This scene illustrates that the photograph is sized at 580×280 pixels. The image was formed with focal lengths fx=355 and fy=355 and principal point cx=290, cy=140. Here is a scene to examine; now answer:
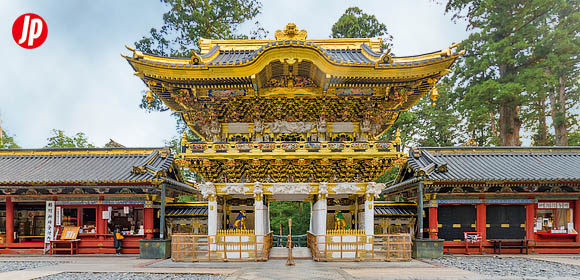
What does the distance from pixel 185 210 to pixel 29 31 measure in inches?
339

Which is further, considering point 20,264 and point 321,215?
point 20,264

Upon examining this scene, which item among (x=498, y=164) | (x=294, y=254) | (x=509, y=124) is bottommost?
(x=294, y=254)

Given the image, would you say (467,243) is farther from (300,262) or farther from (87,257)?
(87,257)

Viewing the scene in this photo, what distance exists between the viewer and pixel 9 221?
15.9m

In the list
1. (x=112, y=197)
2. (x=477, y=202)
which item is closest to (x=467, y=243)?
(x=477, y=202)

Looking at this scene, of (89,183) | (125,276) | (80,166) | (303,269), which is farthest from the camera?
(80,166)

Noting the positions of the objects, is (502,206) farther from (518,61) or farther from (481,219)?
(518,61)

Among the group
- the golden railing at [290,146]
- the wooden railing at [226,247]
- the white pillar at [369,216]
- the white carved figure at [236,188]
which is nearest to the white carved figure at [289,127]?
the golden railing at [290,146]

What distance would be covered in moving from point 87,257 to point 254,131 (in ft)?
29.0

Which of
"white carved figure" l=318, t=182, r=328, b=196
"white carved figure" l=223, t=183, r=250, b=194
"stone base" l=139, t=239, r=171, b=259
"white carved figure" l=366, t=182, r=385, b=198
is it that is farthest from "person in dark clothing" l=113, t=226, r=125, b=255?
"white carved figure" l=366, t=182, r=385, b=198

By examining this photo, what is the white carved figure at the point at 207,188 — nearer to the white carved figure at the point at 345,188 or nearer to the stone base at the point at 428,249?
the white carved figure at the point at 345,188

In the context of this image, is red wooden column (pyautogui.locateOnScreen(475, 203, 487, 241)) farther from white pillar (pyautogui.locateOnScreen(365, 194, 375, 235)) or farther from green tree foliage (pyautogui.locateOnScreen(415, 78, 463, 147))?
green tree foliage (pyautogui.locateOnScreen(415, 78, 463, 147))

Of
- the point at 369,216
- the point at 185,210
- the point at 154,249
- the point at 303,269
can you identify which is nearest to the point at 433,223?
the point at 369,216

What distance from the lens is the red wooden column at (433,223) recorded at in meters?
14.7
